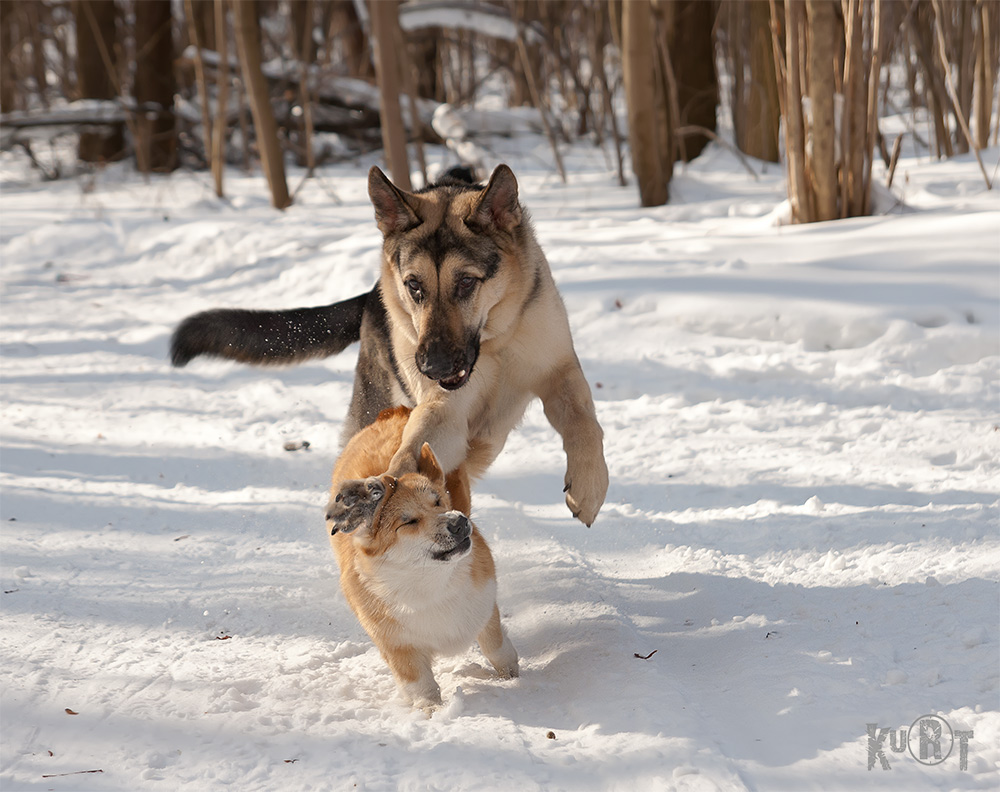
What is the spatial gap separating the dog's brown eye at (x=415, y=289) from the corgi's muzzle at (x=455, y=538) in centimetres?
105

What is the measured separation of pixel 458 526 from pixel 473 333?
3.08ft

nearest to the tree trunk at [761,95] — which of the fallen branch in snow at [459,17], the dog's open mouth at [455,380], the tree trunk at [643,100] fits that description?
the tree trunk at [643,100]

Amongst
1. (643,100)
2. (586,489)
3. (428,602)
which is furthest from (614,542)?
(643,100)

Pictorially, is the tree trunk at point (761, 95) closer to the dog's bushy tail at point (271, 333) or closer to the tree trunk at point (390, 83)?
the tree trunk at point (390, 83)

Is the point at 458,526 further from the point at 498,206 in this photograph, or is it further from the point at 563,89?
the point at 563,89

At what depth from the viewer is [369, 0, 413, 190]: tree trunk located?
9102mm

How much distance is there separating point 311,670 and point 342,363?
13.4ft

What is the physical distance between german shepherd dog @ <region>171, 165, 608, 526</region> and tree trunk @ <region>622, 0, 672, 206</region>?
5.37 m

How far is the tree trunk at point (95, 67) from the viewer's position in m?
15.8

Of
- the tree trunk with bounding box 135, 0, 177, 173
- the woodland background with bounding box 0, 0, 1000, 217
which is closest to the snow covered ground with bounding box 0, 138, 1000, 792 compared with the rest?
the woodland background with bounding box 0, 0, 1000, 217

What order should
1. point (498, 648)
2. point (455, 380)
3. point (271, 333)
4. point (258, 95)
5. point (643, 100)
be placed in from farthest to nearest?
1. point (258, 95)
2. point (643, 100)
3. point (271, 333)
4. point (455, 380)
5. point (498, 648)

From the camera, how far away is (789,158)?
24.6 feet

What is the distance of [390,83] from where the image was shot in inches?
367

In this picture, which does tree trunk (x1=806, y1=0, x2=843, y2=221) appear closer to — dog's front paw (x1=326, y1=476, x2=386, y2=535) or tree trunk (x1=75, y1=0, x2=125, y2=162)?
dog's front paw (x1=326, y1=476, x2=386, y2=535)
